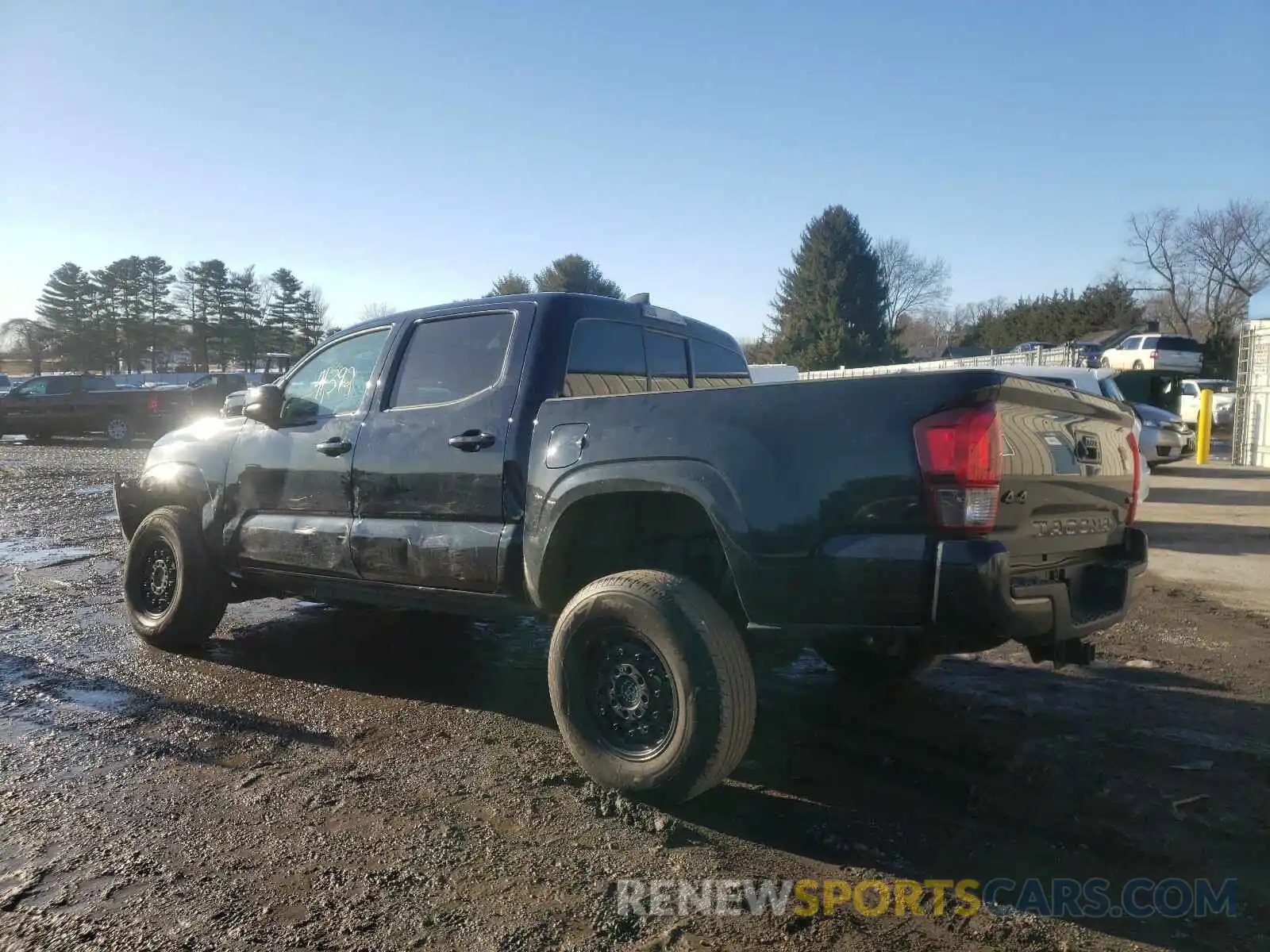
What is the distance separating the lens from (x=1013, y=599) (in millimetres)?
2984

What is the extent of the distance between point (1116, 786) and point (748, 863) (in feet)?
5.38

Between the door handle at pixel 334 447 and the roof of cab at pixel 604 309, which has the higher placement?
the roof of cab at pixel 604 309

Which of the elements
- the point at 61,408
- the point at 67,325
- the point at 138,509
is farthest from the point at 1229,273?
the point at 67,325

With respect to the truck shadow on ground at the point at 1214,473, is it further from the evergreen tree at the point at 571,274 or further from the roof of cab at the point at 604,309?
the evergreen tree at the point at 571,274

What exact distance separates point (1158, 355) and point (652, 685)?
113ft

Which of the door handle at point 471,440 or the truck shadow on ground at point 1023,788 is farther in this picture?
the door handle at point 471,440

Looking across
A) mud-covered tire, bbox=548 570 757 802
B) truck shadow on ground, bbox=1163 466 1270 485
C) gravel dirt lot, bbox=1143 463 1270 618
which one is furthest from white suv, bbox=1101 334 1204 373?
mud-covered tire, bbox=548 570 757 802

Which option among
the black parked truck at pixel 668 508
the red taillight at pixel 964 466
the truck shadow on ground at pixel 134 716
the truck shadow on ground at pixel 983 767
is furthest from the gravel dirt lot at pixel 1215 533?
the truck shadow on ground at pixel 134 716

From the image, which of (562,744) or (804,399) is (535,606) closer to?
(562,744)

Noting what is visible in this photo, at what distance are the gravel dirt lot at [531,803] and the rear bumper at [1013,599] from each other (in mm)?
719

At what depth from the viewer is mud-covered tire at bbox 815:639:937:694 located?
4.84 m

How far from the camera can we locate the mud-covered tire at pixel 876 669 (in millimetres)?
4840

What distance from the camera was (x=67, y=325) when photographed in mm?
62094

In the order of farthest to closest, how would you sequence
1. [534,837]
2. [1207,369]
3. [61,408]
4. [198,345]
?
[198,345]
[1207,369]
[61,408]
[534,837]
